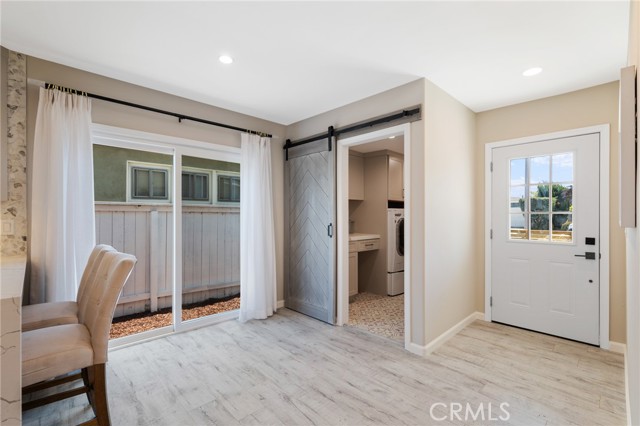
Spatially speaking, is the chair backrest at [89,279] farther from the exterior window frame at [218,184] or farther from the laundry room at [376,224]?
the laundry room at [376,224]

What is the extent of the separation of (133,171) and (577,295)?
473 centimetres

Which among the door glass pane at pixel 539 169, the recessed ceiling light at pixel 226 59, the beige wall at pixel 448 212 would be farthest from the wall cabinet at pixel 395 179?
the recessed ceiling light at pixel 226 59

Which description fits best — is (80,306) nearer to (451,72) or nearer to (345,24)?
(345,24)

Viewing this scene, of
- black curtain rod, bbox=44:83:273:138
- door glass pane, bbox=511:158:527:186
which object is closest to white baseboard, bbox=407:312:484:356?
door glass pane, bbox=511:158:527:186

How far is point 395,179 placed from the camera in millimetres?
5109

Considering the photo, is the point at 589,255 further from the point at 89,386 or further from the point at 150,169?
the point at 150,169

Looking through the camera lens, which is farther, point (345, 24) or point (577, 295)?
point (577, 295)

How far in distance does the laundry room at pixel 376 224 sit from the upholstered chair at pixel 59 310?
10.1 feet

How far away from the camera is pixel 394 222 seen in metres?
4.89

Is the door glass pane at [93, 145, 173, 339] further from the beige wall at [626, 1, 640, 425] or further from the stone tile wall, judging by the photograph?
the beige wall at [626, 1, 640, 425]

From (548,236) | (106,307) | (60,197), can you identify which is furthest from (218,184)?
(548,236)

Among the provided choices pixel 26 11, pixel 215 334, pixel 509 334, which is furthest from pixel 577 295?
pixel 26 11

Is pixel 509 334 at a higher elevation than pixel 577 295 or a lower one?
lower

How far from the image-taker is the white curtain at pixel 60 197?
2.33m
